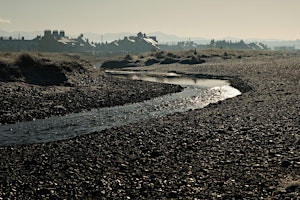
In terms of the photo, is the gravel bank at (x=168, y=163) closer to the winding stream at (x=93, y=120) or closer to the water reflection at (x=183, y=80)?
the winding stream at (x=93, y=120)

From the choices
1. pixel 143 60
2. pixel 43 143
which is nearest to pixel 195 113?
pixel 43 143

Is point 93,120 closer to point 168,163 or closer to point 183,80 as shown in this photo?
point 168,163

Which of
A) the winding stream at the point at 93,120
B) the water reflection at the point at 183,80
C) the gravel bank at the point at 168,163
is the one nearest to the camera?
the gravel bank at the point at 168,163

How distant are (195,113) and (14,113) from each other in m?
19.6

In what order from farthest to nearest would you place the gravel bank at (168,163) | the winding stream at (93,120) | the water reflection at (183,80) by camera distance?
the water reflection at (183,80), the winding stream at (93,120), the gravel bank at (168,163)

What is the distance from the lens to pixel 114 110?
142 ft

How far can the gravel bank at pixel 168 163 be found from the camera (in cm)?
1692

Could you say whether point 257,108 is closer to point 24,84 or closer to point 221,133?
point 221,133

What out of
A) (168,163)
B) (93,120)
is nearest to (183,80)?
(93,120)

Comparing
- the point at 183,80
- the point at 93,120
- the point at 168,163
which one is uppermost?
the point at 183,80

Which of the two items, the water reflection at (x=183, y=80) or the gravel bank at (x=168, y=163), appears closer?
the gravel bank at (x=168, y=163)

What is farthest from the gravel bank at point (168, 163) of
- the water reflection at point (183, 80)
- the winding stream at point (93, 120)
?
the water reflection at point (183, 80)

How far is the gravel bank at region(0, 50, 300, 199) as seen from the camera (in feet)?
55.5

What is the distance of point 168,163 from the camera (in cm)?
2120
